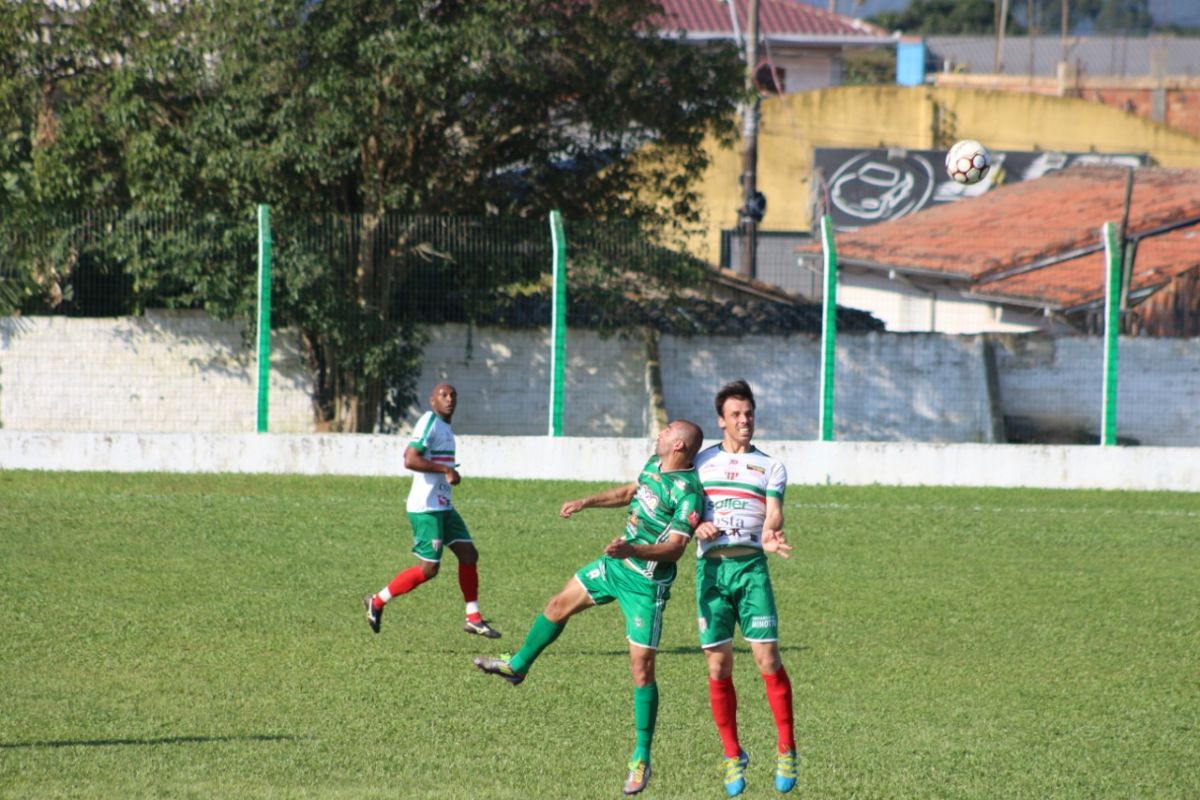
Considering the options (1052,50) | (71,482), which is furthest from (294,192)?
(1052,50)

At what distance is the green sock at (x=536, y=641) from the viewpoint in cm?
Answer: 812

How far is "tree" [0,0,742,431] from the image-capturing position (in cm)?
1872

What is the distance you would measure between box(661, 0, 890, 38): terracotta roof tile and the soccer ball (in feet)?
127

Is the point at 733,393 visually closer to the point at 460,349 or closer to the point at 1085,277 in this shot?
the point at 460,349

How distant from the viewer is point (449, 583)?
12258mm

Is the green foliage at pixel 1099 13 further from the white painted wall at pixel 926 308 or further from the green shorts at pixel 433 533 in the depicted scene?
the green shorts at pixel 433 533

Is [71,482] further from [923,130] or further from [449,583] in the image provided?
[923,130]

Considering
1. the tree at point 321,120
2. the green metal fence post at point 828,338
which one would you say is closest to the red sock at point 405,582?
the green metal fence post at point 828,338

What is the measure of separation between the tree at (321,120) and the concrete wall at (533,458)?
82.9 inches

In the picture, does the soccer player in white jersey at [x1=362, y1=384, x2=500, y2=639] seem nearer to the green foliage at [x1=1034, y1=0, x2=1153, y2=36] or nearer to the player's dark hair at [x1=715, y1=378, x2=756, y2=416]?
the player's dark hair at [x1=715, y1=378, x2=756, y2=416]

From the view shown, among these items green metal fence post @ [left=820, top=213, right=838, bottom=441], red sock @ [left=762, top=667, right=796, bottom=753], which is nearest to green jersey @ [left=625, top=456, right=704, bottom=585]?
red sock @ [left=762, top=667, right=796, bottom=753]

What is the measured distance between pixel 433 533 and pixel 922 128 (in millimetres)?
40323

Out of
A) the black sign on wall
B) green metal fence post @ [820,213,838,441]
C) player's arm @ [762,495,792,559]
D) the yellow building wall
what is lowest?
player's arm @ [762,495,792,559]

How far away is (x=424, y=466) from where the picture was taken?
1037 centimetres
